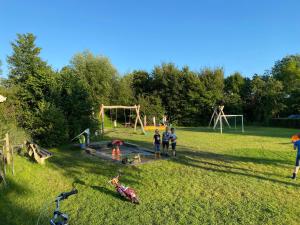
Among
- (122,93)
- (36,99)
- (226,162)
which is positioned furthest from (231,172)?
(122,93)

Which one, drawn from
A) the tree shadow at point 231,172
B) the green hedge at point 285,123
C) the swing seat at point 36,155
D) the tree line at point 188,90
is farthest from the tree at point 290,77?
the swing seat at point 36,155

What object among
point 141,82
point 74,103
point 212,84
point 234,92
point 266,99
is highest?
point 141,82

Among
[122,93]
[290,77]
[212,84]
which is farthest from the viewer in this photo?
[290,77]

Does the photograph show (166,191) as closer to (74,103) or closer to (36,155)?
(36,155)

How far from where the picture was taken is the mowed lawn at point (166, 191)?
20.0ft

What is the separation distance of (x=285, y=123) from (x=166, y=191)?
34727 mm

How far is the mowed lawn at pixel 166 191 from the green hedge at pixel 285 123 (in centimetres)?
2620

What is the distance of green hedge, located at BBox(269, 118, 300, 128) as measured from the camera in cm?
3509

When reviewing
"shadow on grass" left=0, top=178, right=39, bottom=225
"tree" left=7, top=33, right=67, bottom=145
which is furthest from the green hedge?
"shadow on grass" left=0, top=178, right=39, bottom=225

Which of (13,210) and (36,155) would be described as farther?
(36,155)

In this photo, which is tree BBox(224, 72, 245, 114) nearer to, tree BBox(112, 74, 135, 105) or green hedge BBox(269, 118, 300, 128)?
green hedge BBox(269, 118, 300, 128)

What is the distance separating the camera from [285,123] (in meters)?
37.1

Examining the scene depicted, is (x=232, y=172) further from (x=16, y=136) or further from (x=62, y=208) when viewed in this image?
(x=16, y=136)

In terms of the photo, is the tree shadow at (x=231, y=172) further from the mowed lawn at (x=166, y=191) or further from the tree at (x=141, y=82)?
→ the tree at (x=141, y=82)
